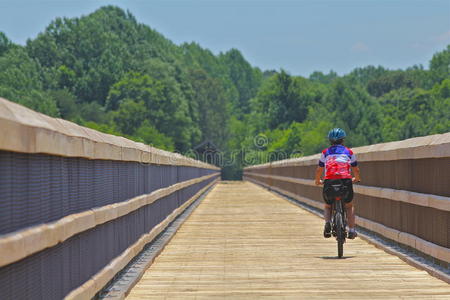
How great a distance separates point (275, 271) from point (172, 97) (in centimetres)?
10799

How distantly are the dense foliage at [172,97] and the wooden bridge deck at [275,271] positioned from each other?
8775 cm

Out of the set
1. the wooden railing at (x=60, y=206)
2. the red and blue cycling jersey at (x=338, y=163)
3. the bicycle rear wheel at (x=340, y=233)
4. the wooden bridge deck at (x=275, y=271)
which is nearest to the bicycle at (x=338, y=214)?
the bicycle rear wheel at (x=340, y=233)

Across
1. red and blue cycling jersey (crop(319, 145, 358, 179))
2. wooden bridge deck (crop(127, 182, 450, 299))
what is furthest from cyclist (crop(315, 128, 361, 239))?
wooden bridge deck (crop(127, 182, 450, 299))

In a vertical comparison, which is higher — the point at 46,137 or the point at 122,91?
the point at 122,91

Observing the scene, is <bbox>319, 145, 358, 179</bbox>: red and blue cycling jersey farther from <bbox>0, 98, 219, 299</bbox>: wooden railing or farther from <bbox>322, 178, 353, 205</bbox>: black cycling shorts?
<bbox>0, 98, 219, 299</bbox>: wooden railing

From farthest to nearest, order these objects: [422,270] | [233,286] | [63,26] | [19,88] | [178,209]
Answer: [63,26] < [19,88] < [178,209] < [422,270] < [233,286]

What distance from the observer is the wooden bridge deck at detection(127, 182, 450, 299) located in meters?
8.55

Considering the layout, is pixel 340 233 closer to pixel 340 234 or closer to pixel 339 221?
pixel 340 234

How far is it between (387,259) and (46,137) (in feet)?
23.0

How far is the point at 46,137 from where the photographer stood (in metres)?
5.57

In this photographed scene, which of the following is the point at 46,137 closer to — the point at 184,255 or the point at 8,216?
the point at 8,216

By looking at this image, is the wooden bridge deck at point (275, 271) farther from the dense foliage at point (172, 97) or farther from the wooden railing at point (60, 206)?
the dense foliage at point (172, 97)

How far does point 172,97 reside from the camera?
386 ft

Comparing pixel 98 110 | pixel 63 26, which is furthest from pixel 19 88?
pixel 63 26
